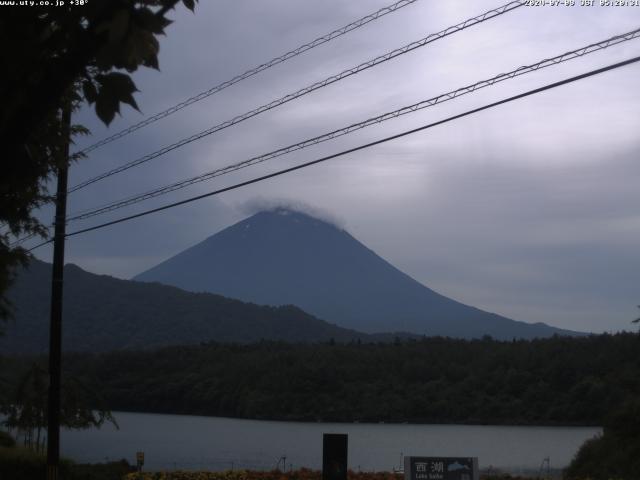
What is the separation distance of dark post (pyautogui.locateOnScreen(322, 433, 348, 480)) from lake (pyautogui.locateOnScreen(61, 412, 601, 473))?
12.3 m

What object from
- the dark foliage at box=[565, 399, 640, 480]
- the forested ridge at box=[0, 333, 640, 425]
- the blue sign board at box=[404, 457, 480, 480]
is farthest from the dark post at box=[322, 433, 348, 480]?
the forested ridge at box=[0, 333, 640, 425]

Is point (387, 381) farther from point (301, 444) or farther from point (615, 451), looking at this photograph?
point (615, 451)

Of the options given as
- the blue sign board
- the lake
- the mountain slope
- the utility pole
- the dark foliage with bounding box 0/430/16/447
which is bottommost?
the lake

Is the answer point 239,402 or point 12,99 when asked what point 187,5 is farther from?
point 239,402

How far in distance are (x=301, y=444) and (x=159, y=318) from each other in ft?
289

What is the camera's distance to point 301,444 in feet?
129

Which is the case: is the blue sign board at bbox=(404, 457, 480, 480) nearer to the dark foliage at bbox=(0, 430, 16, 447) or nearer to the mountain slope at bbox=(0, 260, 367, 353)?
the dark foliage at bbox=(0, 430, 16, 447)

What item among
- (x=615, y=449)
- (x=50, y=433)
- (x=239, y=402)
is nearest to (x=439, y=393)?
(x=239, y=402)

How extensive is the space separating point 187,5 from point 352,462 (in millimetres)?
26580

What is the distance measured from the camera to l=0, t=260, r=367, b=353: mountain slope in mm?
111562

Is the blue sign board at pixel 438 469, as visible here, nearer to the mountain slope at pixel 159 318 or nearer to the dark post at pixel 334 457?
the dark post at pixel 334 457

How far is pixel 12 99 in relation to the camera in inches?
182

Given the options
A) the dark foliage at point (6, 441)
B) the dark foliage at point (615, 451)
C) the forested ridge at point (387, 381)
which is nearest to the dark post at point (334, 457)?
the dark foliage at point (615, 451)

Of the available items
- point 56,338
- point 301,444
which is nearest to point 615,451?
point 56,338
